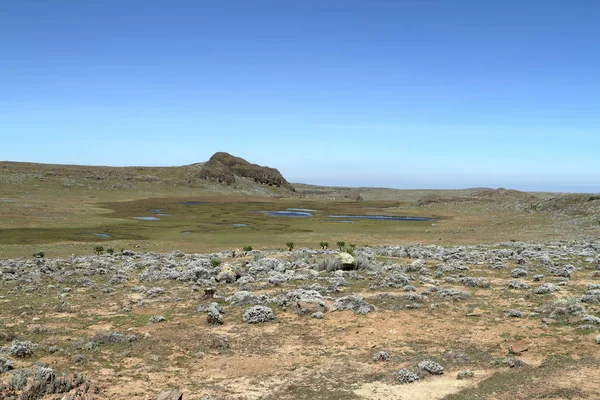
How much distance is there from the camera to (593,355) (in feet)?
45.3

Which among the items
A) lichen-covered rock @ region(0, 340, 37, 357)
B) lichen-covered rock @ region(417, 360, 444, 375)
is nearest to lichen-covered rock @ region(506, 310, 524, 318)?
lichen-covered rock @ region(417, 360, 444, 375)

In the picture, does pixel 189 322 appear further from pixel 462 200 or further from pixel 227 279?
pixel 462 200

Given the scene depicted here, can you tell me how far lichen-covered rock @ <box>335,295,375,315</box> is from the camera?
1911cm

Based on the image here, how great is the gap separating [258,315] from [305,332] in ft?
7.77

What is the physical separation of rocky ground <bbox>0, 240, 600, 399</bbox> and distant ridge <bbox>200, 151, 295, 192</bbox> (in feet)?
487

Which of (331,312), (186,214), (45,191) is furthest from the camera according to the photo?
(45,191)

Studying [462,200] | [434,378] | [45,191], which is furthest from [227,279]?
[462,200]

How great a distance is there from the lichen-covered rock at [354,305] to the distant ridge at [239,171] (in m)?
156

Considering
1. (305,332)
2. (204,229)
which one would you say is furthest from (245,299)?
(204,229)

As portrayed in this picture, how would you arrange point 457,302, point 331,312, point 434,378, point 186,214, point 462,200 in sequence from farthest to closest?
Answer: 1. point 462,200
2. point 186,214
3. point 457,302
4. point 331,312
5. point 434,378

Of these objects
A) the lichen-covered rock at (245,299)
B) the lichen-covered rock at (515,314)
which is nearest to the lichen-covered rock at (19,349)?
the lichen-covered rock at (245,299)

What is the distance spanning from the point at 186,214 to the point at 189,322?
68928 millimetres

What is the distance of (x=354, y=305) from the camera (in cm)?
1967

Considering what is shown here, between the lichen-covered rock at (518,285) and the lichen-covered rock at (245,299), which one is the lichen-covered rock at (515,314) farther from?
the lichen-covered rock at (245,299)
